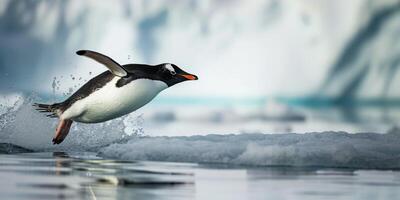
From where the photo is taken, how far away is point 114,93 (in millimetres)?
7582

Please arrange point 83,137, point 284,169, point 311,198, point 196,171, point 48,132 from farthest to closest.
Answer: point 48,132
point 83,137
point 284,169
point 196,171
point 311,198

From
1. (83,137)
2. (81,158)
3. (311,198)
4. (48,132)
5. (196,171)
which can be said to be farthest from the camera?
(48,132)

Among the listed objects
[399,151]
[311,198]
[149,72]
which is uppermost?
[149,72]

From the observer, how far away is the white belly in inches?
295

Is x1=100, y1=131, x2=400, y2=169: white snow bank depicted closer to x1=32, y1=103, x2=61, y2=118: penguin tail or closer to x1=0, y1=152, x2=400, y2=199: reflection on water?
x1=0, y1=152, x2=400, y2=199: reflection on water

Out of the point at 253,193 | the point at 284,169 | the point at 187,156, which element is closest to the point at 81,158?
the point at 187,156

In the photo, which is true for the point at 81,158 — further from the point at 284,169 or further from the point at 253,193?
the point at 253,193

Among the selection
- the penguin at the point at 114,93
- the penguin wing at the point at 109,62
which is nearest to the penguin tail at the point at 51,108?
the penguin at the point at 114,93

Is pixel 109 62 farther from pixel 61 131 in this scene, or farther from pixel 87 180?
pixel 87 180

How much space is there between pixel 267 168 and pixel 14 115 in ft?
15.6

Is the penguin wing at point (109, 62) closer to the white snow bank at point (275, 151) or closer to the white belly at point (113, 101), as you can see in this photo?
the white belly at point (113, 101)

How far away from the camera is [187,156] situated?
890 cm

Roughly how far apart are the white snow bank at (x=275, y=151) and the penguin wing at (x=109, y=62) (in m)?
1.66

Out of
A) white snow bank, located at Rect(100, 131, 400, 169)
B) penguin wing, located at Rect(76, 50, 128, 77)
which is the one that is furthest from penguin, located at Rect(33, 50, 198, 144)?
white snow bank, located at Rect(100, 131, 400, 169)
